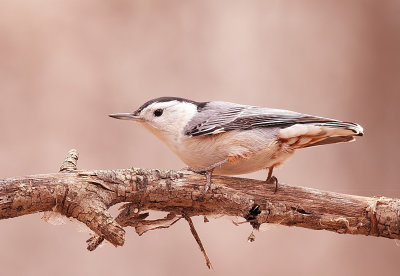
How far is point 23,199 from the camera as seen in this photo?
1.21m

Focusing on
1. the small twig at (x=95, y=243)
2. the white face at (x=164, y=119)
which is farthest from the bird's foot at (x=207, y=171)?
the small twig at (x=95, y=243)

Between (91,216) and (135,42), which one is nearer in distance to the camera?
(91,216)

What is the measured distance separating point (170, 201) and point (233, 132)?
11.6 inches

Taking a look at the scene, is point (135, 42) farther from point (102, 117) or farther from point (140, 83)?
point (102, 117)

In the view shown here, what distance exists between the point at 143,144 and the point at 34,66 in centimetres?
60

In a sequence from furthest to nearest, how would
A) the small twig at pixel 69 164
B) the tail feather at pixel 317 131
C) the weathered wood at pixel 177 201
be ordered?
the tail feather at pixel 317 131
the small twig at pixel 69 164
the weathered wood at pixel 177 201

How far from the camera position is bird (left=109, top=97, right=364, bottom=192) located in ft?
5.07

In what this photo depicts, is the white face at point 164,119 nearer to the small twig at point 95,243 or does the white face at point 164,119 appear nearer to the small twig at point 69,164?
the small twig at point 69,164

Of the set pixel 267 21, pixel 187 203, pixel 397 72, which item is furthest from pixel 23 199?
pixel 397 72

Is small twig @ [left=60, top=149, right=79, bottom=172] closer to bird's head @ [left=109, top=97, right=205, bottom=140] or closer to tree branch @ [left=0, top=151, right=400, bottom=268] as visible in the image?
tree branch @ [left=0, top=151, right=400, bottom=268]

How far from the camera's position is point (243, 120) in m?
1.59

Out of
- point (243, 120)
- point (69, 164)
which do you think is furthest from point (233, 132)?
point (69, 164)

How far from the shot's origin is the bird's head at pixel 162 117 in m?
1.60

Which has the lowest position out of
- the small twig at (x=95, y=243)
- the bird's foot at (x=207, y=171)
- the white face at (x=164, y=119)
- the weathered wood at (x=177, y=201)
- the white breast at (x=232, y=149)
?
the small twig at (x=95, y=243)
